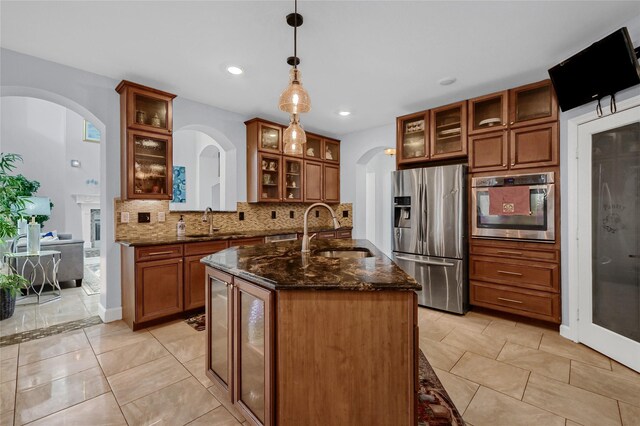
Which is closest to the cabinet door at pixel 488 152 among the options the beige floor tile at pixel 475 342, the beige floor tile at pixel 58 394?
the beige floor tile at pixel 475 342

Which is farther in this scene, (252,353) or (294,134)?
(294,134)

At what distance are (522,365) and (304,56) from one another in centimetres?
320

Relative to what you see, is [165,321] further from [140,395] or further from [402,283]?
[402,283]

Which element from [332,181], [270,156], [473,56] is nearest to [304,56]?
[473,56]

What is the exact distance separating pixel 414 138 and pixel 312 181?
5.97 feet

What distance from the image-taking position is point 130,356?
7.98 ft

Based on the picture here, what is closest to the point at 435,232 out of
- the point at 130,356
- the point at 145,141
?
the point at 130,356

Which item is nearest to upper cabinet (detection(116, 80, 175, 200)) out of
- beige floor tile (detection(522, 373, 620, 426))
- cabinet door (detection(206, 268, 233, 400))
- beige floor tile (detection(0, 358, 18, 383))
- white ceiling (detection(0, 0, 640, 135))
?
white ceiling (detection(0, 0, 640, 135))

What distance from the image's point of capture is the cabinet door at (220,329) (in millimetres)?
1676

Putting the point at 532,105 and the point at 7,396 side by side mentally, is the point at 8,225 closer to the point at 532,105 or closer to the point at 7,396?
the point at 7,396

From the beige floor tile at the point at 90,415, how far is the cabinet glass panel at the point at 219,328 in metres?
0.57

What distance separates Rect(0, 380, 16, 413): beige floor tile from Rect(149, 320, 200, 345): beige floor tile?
3.12 ft

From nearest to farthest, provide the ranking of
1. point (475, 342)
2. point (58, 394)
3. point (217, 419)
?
point (217, 419)
point (58, 394)
point (475, 342)

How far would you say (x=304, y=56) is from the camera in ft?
8.80
